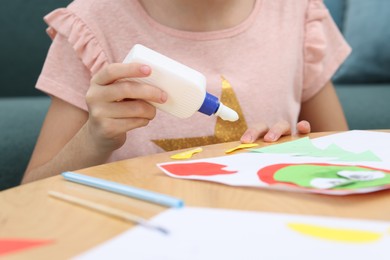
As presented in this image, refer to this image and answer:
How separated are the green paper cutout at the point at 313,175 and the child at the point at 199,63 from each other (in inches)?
7.2

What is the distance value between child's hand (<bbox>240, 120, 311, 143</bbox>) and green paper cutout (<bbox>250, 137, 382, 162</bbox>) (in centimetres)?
4

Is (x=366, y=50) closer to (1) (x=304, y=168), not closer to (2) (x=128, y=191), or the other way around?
(1) (x=304, y=168)

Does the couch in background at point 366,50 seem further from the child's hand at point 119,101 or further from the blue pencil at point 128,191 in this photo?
the blue pencil at point 128,191

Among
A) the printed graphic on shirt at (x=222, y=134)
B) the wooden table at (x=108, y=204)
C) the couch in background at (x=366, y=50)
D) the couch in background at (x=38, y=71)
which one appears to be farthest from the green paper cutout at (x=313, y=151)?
the couch in background at (x=366, y=50)

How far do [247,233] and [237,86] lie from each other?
55 centimetres

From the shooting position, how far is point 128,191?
0.38 meters

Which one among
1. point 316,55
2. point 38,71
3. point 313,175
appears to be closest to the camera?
point 313,175

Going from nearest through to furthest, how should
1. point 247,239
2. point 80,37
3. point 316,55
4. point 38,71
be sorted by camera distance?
point 247,239, point 80,37, point 316,55, point 38,71

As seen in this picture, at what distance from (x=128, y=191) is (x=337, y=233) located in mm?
141

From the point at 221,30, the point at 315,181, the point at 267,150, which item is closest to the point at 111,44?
the point at 221,30

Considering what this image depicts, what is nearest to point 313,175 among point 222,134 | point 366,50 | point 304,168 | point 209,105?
point 304,168

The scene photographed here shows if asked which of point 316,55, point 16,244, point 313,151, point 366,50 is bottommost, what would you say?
point 16,244

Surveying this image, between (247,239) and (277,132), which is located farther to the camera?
(277,132)

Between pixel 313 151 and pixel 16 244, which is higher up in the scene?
pixel 313 151
